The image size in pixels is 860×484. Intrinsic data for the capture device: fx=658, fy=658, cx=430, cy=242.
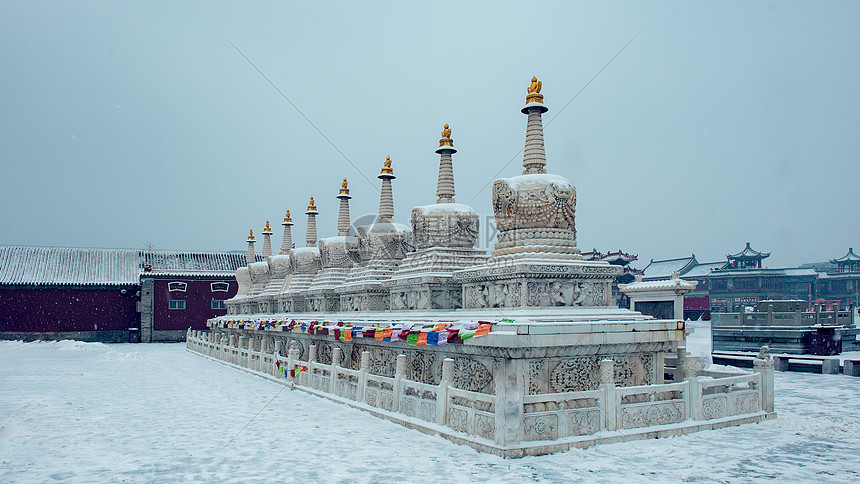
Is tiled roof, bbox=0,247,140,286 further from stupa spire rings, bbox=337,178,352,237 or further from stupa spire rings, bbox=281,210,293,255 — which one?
stupa spire rings, bbox=337,178,352,237

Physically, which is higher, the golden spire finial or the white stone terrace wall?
the golden spire finial

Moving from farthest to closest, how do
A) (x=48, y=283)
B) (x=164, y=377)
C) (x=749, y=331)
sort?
(x=48, y=283), (x=749, y=331), (x=164, y=377)

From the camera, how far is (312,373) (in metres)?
19.1

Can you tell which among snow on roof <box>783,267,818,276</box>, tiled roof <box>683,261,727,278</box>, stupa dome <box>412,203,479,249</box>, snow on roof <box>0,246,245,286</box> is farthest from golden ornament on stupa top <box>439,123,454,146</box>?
snow on roof <box>783,267,818,276</box>

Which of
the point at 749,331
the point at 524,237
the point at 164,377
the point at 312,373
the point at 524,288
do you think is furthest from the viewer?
the point at 749,331

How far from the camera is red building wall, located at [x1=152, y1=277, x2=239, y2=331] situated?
50844mm

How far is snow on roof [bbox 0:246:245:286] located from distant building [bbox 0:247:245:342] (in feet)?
0.21

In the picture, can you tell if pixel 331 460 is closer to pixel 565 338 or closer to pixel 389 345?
pixel 565 338

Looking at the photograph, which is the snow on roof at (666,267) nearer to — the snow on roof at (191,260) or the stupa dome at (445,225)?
the snow on roof at (191,260)

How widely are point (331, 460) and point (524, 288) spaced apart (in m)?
5.12

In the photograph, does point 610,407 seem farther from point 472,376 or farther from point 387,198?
point 387,198

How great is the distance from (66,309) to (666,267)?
60.6 m

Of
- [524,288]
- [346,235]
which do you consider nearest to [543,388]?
[524,288]

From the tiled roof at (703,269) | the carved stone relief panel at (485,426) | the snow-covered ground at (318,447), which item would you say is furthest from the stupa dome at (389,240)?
the tiled roof at (703,269)
